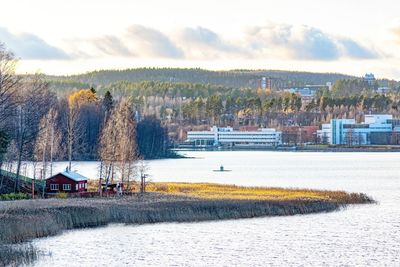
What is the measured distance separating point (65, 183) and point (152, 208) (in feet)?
37.0

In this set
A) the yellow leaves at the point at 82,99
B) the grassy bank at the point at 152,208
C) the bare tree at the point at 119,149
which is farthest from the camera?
the yellow leaves at the point at 82,99

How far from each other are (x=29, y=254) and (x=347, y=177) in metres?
74.1

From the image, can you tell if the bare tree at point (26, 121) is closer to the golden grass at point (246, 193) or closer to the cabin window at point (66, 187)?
the cabin window at point (66, 187)

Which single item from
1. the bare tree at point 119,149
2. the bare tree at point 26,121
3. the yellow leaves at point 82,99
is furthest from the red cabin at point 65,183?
the yellow leaves at point 82,99

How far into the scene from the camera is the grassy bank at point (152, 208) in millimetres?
44906

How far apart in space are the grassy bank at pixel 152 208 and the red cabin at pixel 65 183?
14.6ft

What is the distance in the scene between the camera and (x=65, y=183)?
6322 centimetres

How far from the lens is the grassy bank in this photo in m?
44.9

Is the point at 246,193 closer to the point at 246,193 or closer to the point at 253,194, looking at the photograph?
the point at 246,193

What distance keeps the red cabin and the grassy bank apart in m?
4.46

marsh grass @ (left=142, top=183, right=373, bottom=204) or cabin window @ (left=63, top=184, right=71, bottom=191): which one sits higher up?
cabin window @ (left=63, top=184, right=71, bottom=191)

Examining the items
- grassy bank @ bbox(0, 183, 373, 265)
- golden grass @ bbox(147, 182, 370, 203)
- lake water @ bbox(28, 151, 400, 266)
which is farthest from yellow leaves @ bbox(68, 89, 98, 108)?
lake water @ bbox(28, 151, 400, 266)

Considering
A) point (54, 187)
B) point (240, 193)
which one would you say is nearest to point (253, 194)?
point (240, 193)

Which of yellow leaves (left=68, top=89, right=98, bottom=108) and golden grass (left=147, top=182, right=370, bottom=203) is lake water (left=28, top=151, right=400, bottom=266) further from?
yellow leaves (left=68, top=89, right=98, bottom=108)
